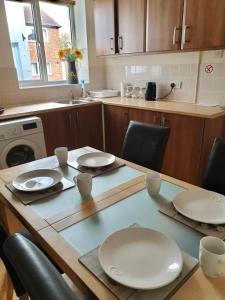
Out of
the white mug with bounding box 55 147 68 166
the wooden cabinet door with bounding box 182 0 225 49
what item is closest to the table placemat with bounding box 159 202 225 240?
the white mug with bounding box 55 147 68 166

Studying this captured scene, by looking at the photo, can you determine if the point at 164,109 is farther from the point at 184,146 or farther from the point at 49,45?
the point at 49,45

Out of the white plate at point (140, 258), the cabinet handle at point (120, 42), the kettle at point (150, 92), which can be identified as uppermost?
the cabinet handle at point (120, 42)

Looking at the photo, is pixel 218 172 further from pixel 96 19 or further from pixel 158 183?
pixel 96 19

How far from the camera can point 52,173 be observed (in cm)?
130

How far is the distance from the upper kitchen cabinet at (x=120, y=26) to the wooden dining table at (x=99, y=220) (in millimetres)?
1928

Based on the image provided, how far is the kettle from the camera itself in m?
2.88

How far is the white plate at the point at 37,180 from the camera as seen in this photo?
1.16m

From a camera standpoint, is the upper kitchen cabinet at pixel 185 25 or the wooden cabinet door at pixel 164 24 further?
the wooden cabinet door at pixel 164 24

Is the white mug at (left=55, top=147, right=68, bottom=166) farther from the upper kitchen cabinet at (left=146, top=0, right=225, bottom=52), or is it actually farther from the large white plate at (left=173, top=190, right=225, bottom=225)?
the upper kitchen cabinet at (left=146, top=0, right=225, bottom=52)

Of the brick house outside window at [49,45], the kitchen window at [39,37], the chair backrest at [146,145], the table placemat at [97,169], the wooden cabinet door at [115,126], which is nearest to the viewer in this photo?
the table placemat at [97,169]

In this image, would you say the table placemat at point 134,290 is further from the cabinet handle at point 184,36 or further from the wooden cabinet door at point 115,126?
the wooden cabinet door at point 115,126

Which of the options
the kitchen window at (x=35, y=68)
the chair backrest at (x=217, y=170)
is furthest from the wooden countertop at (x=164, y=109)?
the chair backrest at (x=217, y=170)

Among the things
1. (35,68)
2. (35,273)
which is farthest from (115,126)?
(35,273)

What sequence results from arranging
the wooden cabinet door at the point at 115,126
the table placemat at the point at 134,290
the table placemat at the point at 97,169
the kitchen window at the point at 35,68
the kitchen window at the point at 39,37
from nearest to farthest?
the table placemat at the point at 134,290, the table placemat at the point at 97,169, the wooden cabinet door at the point at 115,126, the kitchen window at the point at 39,37, the kitchen window at the point at 35,68
